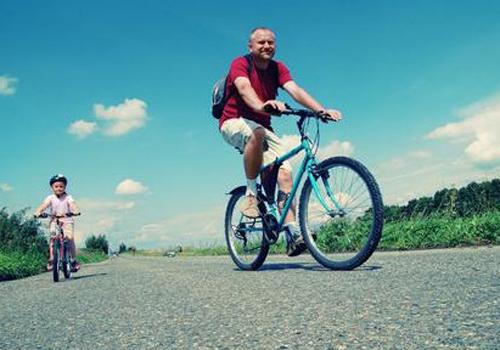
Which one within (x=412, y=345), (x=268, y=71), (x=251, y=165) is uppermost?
(x=268, y=71)

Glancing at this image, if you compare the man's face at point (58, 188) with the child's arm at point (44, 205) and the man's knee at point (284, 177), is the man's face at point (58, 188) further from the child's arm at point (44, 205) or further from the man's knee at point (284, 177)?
the man's knee at point (284, 177)

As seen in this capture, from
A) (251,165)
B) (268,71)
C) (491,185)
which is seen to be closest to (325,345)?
(251,165)

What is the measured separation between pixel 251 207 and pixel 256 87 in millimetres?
1327

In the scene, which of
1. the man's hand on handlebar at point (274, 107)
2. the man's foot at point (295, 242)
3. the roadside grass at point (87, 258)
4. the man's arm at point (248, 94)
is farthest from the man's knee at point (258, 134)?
the roadside grass at point (87, 258)

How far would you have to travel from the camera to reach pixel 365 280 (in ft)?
11.6

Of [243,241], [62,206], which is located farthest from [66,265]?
[243,241]

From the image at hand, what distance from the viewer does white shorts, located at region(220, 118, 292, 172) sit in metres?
5.17

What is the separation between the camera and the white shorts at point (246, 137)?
5.17 meters

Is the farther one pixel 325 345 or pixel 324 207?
pixel 324 207

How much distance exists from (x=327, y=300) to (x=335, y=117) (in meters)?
2.22

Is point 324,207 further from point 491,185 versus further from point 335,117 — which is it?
point 491,185

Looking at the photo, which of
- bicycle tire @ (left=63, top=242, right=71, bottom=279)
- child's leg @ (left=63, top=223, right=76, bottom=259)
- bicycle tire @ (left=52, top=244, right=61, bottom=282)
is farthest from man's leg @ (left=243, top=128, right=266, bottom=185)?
child's leg @ (left=63, top=223, right=76, bottom=259)

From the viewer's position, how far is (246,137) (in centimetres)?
516

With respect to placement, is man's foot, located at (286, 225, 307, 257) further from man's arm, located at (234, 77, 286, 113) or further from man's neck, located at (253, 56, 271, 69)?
man's neck, located at (253, 56, 271, 69)
